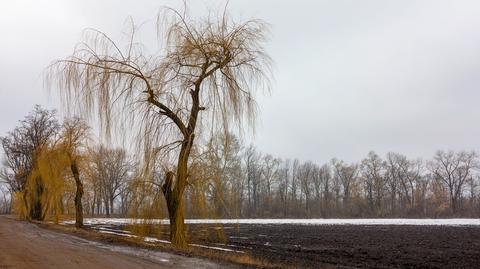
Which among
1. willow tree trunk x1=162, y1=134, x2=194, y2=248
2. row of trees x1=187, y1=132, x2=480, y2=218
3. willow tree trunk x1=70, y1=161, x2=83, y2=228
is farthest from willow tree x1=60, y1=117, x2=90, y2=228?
row of trees x1=187, y1=132, x2=480, y2=218

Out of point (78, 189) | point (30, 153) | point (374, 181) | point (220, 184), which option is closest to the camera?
point (220, 184)

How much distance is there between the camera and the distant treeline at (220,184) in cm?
1786

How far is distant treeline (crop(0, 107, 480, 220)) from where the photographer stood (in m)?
17.9

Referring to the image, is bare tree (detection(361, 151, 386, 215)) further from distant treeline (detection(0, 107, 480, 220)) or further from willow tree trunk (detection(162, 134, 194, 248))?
willow tree trunk (detection(162, 134, 194, 248))

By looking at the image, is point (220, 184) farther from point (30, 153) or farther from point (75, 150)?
point (30, 153)

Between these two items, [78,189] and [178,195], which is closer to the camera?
[178,195]

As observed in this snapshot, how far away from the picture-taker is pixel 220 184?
17688mm

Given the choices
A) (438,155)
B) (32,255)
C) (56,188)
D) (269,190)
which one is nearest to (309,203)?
(269,190)

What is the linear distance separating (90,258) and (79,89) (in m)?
6.72

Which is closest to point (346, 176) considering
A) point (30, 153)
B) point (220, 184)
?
point (30, 153)

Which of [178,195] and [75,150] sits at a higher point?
[75,150]

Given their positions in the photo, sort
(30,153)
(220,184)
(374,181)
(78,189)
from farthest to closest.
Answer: (374,181)
(30,153)
(78,189)
(220,184)

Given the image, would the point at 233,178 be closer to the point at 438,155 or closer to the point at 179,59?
the point at 179,59

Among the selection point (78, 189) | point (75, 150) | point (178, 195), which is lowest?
point (178, 195)
